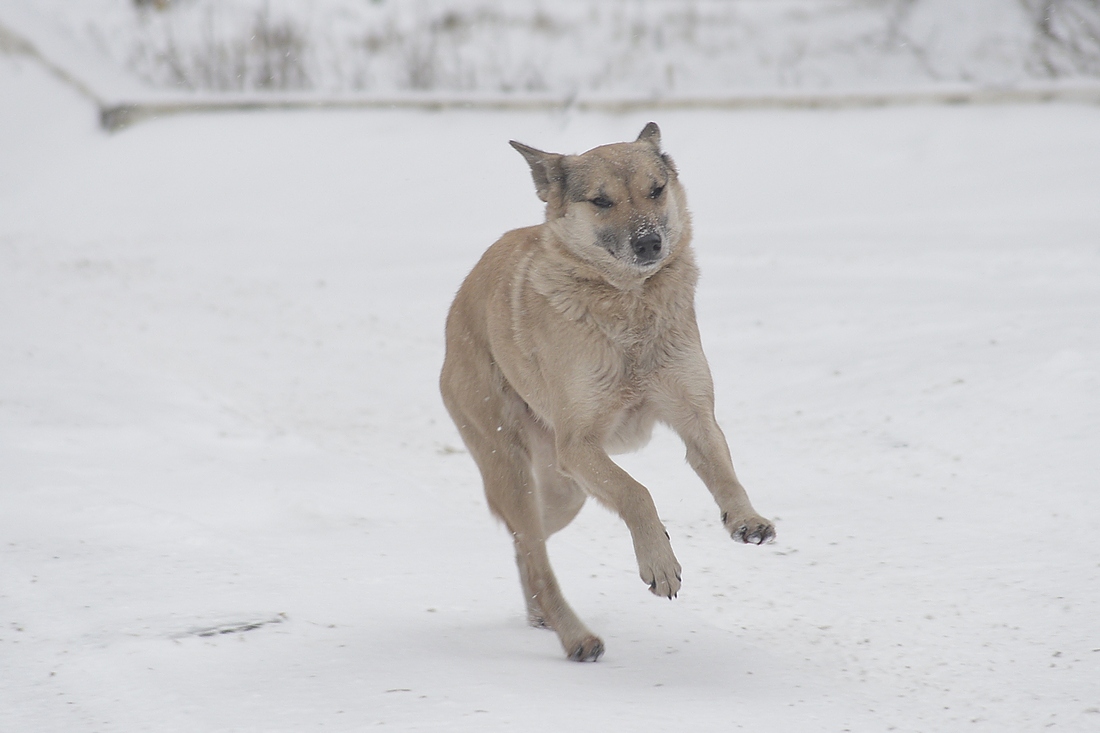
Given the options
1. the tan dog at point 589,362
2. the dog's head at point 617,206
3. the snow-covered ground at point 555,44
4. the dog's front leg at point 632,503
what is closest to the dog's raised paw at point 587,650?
the tan dog at point 589,362

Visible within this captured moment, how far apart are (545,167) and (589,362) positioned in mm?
846

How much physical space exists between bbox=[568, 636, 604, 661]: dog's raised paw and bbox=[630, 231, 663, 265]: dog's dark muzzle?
1.33 metres

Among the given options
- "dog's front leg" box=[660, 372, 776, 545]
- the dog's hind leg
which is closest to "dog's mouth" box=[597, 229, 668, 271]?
"dog's front leg" box=[660, 372, 776, 545]

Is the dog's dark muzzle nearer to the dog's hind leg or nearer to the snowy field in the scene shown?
the dog's hind leg

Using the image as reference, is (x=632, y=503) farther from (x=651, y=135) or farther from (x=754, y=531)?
(x=651, y=135)

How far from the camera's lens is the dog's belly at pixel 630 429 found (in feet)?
13.2

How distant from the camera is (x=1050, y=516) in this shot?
474 centimetres

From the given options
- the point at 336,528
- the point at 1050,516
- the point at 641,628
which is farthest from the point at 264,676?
the point at 1050,516

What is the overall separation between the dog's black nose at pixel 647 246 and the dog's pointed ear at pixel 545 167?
536mm

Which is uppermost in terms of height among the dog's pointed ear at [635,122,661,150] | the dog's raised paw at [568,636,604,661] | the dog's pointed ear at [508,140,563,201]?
the dog's pointed ear at [635,122,661,150]

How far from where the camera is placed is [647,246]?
12.8 feet

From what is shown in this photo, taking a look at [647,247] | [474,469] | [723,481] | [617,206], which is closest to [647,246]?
[647,247]

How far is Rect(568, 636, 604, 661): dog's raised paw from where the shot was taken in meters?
3.77

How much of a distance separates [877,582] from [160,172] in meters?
10.5
